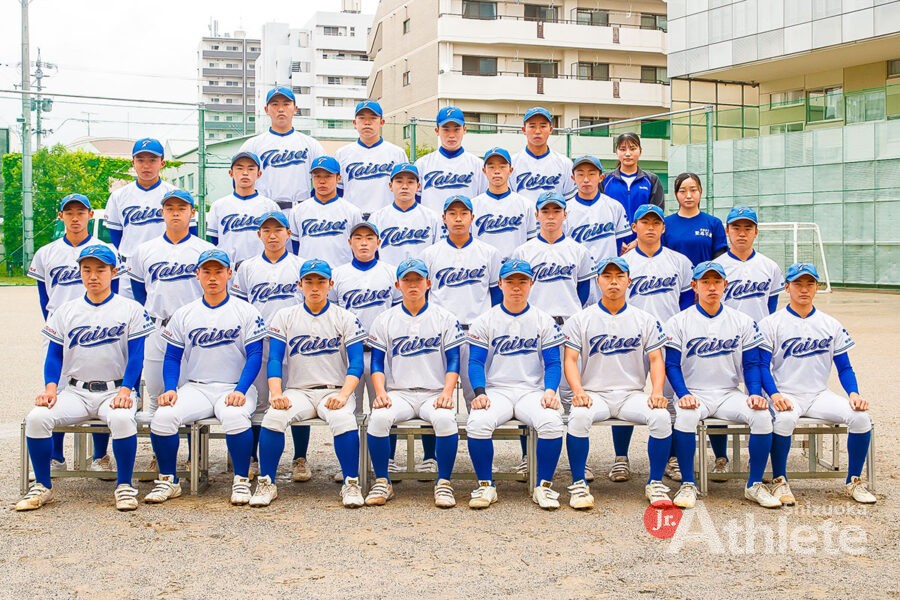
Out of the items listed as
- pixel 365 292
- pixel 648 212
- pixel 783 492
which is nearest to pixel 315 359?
pixel 365 292

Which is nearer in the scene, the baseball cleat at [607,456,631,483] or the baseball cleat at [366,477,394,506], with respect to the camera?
the baseball cleat at [366,477,394,506]

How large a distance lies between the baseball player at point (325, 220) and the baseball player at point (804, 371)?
320 centimetres

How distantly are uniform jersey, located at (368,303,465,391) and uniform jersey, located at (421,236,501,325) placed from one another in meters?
0.50

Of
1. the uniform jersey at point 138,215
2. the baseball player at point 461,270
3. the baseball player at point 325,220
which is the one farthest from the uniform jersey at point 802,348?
the uniform jersey at point 138,215

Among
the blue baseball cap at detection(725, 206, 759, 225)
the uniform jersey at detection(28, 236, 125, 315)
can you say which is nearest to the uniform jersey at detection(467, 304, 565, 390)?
the blue baseball cap at detection(725, 206, 759, 225)

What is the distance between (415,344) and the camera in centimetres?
646

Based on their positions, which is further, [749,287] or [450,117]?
[450,117]

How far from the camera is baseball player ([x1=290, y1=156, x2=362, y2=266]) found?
7516 mm

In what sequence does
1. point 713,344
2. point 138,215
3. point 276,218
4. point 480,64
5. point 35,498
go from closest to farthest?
1. point 35,498
2. point 713,344
3. point 276,218
4. point 138,215
5. point 480,64

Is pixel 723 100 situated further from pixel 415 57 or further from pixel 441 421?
pixel 441 421

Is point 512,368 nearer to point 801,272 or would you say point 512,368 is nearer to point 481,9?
point 801,272

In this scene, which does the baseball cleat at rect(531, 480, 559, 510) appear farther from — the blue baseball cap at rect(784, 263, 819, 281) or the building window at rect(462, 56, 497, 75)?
the building window at rect(462, 56, 497, 75)

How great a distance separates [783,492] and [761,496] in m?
0.16

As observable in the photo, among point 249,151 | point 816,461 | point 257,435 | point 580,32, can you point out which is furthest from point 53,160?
point 580,32
